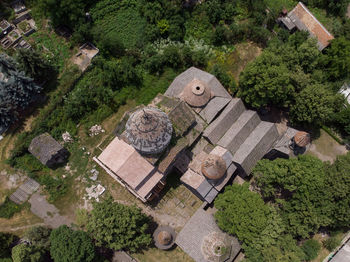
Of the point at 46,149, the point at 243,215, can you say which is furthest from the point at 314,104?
the point at 46,149

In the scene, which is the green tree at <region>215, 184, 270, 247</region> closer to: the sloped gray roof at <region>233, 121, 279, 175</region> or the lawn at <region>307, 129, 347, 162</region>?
the sloped gray roof at <region>233, 121, 279, 175</region>

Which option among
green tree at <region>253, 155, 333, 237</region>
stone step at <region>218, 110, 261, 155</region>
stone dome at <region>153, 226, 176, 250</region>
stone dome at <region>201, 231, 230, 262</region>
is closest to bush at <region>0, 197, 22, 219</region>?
stone dome at <region>153, 226, 176, 250</region>

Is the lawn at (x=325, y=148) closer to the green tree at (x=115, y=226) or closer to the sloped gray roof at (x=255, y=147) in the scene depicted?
the sloped gray roof at (x=255, y=147)

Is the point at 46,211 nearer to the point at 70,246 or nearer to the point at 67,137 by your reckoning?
the point at 70,246

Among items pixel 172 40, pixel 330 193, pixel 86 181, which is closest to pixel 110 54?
pixel 172 40

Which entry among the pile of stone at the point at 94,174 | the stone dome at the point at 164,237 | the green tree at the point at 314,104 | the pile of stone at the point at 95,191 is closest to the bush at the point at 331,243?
the green tree at the point at 314,104

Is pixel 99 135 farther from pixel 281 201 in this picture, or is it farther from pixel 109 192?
pixel 281 201

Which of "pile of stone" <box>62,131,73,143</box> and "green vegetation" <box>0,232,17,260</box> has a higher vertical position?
"pile of stone" <box>62,131,73,143</box>
